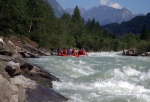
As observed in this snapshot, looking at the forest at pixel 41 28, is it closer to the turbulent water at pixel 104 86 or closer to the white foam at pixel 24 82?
the turbulent water at pixel 104 86

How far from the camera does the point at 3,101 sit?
28.7ft

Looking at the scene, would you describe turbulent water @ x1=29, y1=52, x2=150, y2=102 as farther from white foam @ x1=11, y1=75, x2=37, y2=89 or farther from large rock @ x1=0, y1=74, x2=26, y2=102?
large rock @ x1=0, y1=74, x2=26, y2=102

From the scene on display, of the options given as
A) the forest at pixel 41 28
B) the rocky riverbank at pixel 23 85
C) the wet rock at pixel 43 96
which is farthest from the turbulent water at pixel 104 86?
the forest at pixel 41 28

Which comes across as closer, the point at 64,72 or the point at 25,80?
the point at 25,80

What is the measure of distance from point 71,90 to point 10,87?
16.4ft

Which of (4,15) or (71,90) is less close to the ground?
(4,15)

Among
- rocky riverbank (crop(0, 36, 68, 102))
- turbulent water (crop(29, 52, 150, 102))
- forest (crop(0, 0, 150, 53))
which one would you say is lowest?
turbulent water (crop(29, 52, 150, 102))

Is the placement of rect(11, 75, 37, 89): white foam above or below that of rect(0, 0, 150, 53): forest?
below

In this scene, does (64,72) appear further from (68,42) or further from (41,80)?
(68,42)

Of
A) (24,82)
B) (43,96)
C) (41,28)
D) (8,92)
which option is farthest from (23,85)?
(41,28)

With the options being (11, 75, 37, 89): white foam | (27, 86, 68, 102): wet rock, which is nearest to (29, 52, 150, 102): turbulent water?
(27, 86, 68, 102): wet rock

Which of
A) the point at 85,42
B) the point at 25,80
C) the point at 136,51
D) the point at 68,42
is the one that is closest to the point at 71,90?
the point at 25,80

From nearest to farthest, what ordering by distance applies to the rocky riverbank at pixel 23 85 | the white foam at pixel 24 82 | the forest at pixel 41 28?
the rocky riverbank at pixel 23 85, the white foam at pixel 24 82, the forest at pixel 41 28

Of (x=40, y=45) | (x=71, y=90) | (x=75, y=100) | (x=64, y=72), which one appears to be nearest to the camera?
(x=75, y=100)
